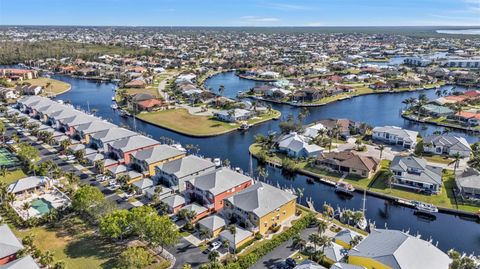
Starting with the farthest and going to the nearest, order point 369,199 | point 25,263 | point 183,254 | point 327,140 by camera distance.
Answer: point 327,140, point 369,199, point 183,254, point 25,263

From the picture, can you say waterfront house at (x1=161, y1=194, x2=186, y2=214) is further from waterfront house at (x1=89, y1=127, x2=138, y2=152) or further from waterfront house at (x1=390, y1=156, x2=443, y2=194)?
waterfront house at (x1=390, y1=156, x2=443, y2=194)

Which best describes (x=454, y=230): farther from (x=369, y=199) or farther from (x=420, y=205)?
(x=369, y=199)

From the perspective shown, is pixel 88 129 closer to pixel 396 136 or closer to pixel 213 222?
pixel 213 222

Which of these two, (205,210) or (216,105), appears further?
(216,105)

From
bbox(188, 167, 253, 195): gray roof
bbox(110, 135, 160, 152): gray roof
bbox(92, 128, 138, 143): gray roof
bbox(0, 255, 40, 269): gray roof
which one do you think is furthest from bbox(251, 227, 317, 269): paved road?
bbox(92, 128, 138, 143): gray roof

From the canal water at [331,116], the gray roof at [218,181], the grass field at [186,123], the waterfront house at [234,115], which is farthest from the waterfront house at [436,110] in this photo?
the gray roof at [218,181]

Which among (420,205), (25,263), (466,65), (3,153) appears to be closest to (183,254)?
(25,263)

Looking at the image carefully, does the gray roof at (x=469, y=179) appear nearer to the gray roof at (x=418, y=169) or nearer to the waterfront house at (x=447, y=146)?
the gray roof at (x=418, y=169)
